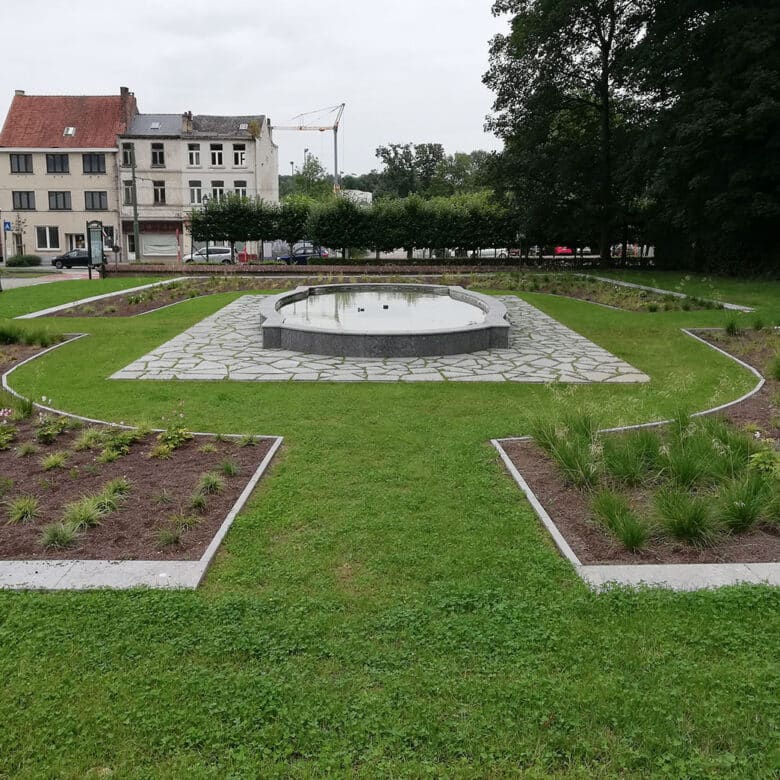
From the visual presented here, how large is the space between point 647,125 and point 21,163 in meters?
46.9

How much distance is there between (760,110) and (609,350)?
13.9 metres

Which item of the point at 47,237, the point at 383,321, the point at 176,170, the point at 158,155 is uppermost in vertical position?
the point at 158,155

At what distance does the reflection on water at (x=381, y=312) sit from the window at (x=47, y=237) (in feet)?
141

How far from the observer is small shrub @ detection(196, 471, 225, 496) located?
557 centimetres

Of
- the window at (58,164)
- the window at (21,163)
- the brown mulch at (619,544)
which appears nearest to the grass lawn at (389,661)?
the brown mulch at (619,544)

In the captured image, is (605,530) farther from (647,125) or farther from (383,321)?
(647,125)

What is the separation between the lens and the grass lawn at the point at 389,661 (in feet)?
9.31

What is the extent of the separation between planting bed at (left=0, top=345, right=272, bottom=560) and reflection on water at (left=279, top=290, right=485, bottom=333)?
5303 millimetres

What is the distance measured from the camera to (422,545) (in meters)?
4.64

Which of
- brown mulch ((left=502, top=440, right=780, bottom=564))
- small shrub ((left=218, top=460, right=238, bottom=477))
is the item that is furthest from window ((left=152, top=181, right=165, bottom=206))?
brown mulch ((left=502, top=440, right=780, bottom=564))

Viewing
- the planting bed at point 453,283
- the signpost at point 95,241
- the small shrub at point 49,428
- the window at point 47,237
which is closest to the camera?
the small shrub at point 49,428

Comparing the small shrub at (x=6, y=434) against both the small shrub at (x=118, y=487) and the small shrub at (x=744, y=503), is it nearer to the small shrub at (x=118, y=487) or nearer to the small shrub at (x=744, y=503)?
the small shrub at (x=118, y=487)

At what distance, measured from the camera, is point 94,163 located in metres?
54.2

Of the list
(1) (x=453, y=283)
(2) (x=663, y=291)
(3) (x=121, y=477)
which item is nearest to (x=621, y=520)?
(3) (x=121, y=477)
